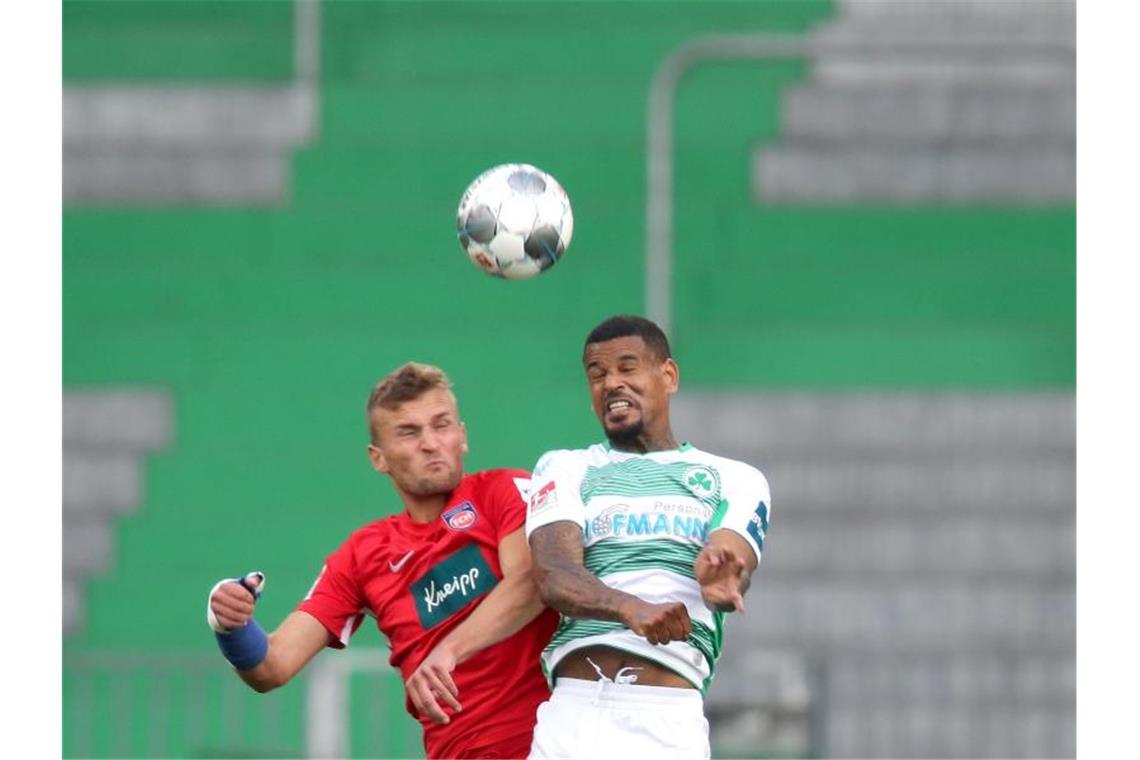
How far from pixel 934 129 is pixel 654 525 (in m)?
9.13

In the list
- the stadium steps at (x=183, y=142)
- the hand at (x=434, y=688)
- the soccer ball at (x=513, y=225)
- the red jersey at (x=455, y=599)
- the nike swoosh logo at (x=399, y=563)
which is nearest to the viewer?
the hand at (x=434, y=688)

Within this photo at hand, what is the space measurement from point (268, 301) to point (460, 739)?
8.03 metres

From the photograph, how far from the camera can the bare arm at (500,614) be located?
640 centimetres

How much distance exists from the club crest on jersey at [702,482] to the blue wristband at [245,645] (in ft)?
4.39

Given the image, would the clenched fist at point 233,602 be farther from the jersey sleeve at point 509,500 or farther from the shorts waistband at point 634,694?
the shorts waistband at point 634,694

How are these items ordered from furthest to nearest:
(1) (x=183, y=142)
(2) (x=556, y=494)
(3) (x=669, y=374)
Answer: (1) (x=183, y=142)
(3) (x=669, y=374)
(2) (x=556, y=494)

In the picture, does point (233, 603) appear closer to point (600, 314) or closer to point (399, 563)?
point (399, 563)

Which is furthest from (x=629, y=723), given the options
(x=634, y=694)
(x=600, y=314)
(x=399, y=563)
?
(x=600, y=314)

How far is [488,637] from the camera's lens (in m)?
6.50

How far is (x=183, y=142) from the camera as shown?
50.2ft

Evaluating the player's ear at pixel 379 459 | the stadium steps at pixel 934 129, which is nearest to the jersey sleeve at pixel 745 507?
the player's ear at pixel 379 459

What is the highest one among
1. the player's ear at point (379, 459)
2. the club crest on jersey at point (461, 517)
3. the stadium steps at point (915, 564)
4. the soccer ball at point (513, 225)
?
the soccer ball at point (513, 225)

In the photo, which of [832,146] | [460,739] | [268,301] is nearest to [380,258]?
[268,301]

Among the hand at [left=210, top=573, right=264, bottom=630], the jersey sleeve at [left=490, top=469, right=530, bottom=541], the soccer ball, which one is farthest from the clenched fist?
the soccer ball
